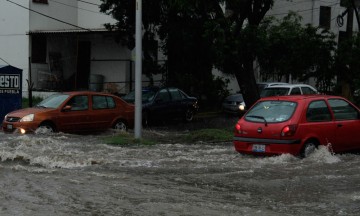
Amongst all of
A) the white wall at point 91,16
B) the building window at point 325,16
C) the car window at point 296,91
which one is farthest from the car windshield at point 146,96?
the building window at point 325,16

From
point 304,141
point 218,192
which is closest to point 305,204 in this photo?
point 218,192

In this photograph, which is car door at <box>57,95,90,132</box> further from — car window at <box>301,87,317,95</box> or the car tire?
car window at <box>301,87,317,95</box>

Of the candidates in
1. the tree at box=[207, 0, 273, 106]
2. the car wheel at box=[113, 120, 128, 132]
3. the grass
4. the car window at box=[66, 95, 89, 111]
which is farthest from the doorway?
the grass

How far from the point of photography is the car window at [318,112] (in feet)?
40.0

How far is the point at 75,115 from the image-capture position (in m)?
17.8

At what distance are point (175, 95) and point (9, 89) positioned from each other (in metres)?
6.63

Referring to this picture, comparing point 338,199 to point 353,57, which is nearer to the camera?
Answer: point 338,199

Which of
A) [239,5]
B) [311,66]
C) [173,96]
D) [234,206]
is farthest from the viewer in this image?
[173,96]

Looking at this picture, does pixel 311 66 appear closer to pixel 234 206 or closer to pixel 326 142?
pixel 326 142

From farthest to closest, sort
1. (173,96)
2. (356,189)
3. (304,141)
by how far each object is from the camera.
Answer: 1. (173,96)
2. (304,141)
3. (356,189)

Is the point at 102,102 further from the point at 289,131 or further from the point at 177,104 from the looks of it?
the point at 289,131

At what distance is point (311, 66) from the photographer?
21.9 metres

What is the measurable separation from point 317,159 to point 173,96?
1210 cm

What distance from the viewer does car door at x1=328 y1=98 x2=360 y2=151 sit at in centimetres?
1264
